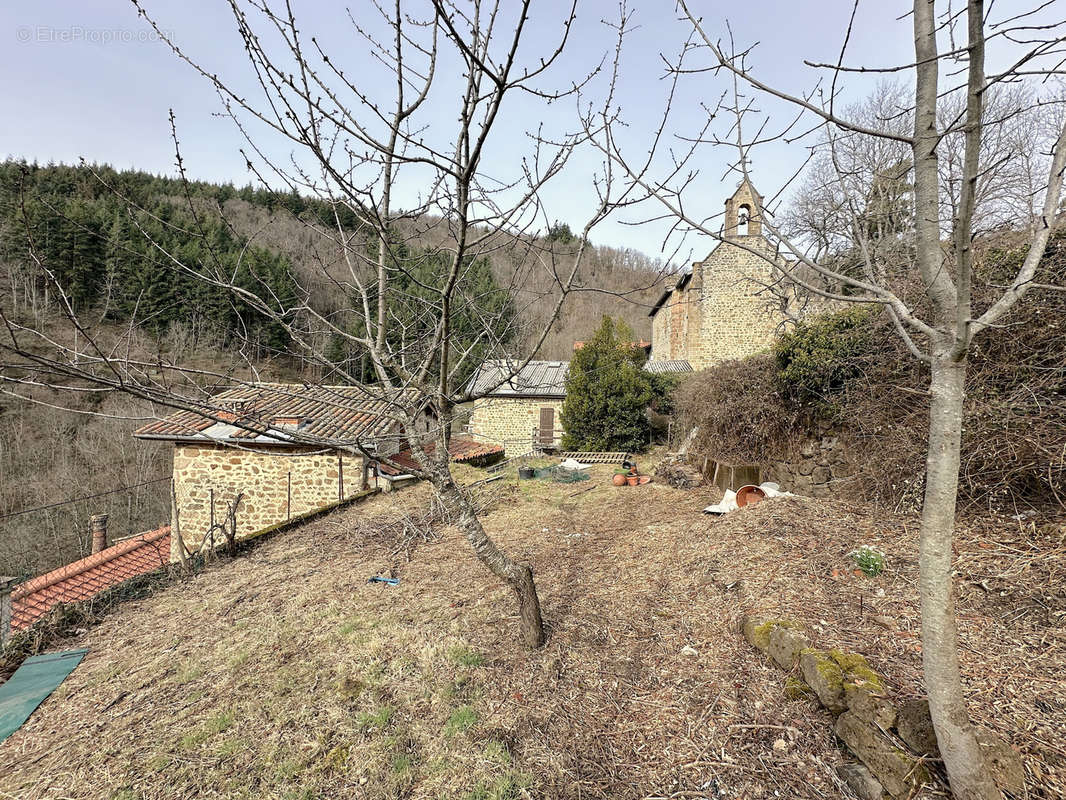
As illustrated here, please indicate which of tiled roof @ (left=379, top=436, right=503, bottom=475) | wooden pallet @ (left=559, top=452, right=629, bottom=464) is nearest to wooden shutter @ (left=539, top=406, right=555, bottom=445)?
tiled roof @ (left=379, top=436, right=503, bottom=475)

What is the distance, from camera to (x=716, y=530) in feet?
16.2

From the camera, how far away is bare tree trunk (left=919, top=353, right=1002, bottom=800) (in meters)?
1.61

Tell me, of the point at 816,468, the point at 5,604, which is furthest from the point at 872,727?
the point at 5,604

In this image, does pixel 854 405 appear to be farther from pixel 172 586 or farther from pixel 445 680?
pixel 172 586

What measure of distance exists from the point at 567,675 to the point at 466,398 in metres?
2.02

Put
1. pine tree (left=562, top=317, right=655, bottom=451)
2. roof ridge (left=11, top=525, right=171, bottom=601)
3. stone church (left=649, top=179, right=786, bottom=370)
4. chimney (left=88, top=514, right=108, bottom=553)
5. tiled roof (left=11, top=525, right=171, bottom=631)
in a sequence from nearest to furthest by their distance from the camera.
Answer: tiled roof (left=11, top=525, right=171, bottom=631), roof ridge (left=11, top=525, right=171, bottom=601), chimney (left=88, top=514, right=108, bottom=553), pine tree (left=562, top=317, right=655, bottom=451), stone church (left=649, top=179, right=786, bottom=370)

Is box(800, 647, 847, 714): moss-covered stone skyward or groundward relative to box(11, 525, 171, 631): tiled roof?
skyward

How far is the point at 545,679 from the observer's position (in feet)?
9.61

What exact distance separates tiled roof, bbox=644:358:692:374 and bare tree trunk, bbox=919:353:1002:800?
60.6ft

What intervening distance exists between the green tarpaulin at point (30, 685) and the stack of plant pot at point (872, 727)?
499 cm

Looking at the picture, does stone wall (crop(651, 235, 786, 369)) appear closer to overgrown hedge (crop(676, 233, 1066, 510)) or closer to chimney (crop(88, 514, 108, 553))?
overgrown hedge (crop(676, 233, 1066, 510))

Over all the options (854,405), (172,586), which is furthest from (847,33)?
(172,586)

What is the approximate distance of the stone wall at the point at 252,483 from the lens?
8.87 metres

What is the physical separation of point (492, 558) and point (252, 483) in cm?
807
